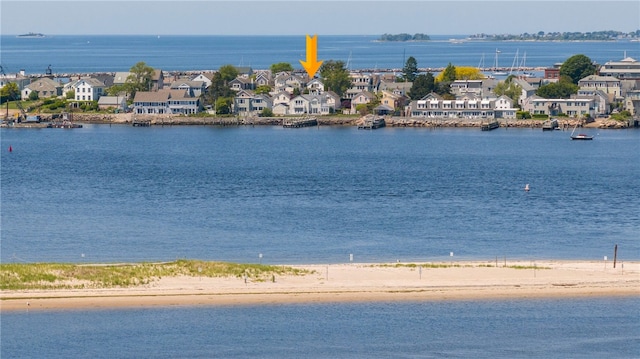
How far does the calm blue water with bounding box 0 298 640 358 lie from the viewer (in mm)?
27625

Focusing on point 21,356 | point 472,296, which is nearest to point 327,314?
point 472,296

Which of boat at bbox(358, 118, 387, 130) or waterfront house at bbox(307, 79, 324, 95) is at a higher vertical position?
waterfront house at bbox(307, 79, 324, 95)

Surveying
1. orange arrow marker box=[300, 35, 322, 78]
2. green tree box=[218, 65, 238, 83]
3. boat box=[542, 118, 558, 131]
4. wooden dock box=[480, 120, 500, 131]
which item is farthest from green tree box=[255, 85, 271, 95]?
boat box=[542, 118, 558, 131]

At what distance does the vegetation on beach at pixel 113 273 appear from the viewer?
32.0 meters

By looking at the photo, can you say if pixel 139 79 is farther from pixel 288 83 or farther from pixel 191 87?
pixel 288 83

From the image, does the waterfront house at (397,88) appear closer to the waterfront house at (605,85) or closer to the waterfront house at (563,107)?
the waterfront house at (563,107)

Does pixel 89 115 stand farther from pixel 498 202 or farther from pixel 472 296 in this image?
pixel 472 296

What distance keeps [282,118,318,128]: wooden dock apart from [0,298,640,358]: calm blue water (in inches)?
2198

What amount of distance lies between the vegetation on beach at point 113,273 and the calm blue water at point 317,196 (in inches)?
126

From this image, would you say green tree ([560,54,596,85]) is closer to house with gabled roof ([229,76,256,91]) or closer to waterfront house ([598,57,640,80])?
waterfront house ([598,57,640,80])

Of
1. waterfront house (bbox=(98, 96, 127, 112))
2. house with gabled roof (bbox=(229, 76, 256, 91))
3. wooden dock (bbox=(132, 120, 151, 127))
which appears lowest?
wooden dock (bbox=(132, 120, 151, 127))

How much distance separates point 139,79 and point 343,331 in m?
68.7

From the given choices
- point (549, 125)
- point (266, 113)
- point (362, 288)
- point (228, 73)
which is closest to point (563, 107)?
point (549, 125)

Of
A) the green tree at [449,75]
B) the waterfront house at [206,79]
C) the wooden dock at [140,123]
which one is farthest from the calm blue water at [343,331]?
the waterfront house at [206,79]
